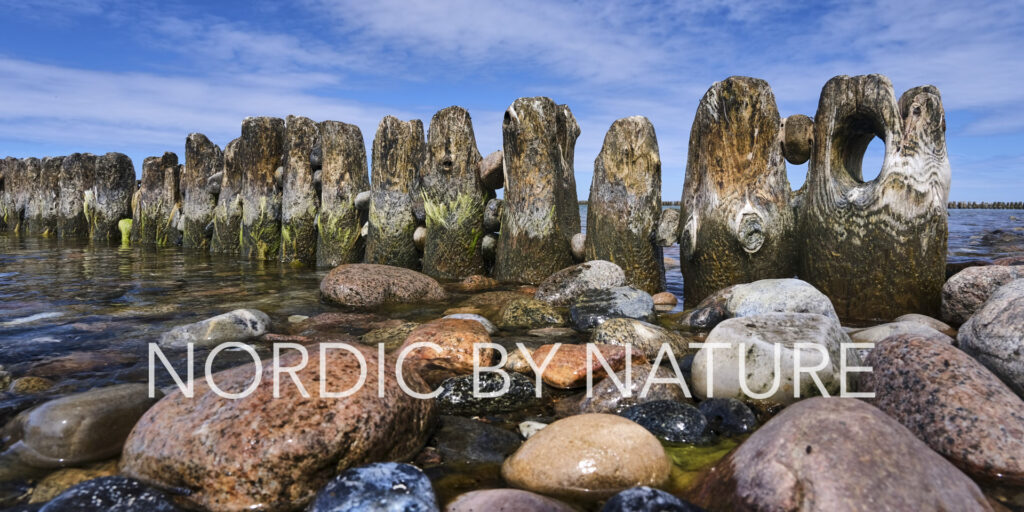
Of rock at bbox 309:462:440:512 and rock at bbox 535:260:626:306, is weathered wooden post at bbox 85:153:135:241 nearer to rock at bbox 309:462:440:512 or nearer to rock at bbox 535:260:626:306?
rock at bbox 535:260:626:306

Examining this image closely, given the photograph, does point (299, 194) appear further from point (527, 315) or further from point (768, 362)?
point (768, 362)

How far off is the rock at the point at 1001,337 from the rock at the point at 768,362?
2.32 feet

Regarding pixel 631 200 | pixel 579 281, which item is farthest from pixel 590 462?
pixel 631 200

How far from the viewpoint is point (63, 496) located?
2.41 m

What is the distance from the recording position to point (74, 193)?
65.6 ft

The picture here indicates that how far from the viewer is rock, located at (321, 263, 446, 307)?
714 centimetres

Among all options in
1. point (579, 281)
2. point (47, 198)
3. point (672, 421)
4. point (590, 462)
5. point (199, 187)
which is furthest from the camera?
point (47, 198)

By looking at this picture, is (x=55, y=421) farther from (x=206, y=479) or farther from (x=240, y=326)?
(x=240, y=326)

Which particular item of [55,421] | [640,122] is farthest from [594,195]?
[55,421]

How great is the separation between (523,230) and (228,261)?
22.9ft

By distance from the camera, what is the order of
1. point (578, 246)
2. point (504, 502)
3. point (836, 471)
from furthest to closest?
point (578, 246)
point (504, 502)
point (836, 471)

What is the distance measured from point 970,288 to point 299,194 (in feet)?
32.4

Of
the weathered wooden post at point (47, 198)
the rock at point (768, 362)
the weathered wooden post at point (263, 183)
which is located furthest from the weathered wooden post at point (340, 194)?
the weathered wooden post at point (47, 198)

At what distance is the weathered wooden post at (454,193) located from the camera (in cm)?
903
